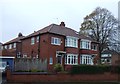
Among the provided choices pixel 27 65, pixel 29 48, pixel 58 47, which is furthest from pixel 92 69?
pixel 29 48

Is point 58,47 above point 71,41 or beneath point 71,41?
beneath

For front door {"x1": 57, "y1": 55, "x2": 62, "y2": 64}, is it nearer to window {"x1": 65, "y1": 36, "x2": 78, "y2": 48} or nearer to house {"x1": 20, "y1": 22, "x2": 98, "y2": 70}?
house {"x1": 20, "y1": 22, "x2": 98, "y2": 70}

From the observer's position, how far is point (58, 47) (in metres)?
45.7

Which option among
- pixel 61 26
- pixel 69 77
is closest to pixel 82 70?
pixel 69 77

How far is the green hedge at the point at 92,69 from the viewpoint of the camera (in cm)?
3444

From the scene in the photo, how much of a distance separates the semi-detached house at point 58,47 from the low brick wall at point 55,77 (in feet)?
31.3

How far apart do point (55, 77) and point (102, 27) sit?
3216cm

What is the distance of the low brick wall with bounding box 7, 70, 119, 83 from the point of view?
3036 cm

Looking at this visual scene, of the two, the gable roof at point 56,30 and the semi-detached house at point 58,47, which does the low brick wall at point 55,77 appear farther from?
the gable roof at point 56,30

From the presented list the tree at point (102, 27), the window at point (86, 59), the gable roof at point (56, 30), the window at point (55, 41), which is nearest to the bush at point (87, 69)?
the window at point (55, 41)

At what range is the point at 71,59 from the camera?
4812cm

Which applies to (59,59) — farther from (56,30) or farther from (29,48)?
(29,48)

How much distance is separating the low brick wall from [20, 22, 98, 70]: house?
31.3ft

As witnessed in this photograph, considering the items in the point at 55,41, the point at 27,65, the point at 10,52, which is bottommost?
the point at 27,65
